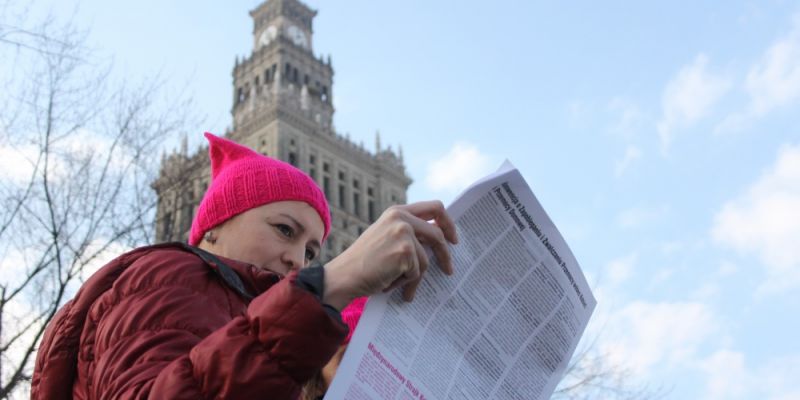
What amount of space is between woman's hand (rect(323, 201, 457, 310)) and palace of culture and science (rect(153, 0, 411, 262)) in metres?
39.9

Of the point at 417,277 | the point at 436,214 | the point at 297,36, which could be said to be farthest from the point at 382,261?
the point at 297,36

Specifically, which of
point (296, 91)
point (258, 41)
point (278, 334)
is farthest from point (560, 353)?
point (258, 41)

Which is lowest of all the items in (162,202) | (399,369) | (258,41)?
(399,369)

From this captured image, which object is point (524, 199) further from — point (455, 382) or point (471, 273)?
point (455, 382)

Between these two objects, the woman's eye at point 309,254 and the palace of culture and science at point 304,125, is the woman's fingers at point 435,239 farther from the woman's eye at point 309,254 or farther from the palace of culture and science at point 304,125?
the palace of culture and science at point 304,125

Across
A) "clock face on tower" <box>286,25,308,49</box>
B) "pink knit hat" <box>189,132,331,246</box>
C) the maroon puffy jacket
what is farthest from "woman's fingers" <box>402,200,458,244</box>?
"clock face on tower" <box>286,25,308,49</box>

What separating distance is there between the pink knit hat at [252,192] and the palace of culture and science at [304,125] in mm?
38935

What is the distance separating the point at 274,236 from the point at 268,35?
193ft

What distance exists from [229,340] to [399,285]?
1.34 feet

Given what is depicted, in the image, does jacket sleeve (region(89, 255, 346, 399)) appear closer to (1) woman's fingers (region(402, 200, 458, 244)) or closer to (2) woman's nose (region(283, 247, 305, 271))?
(1) woman's fingers (region(402, 200, 458, 244))

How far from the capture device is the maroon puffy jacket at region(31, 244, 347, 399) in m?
1.46

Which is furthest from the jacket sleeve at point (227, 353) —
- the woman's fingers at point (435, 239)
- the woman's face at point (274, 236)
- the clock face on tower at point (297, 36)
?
the clock face on tower at point (297, 36)

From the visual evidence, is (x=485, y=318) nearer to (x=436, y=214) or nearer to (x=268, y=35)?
(x=436, y=214)

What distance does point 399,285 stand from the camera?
1735 millimetres
